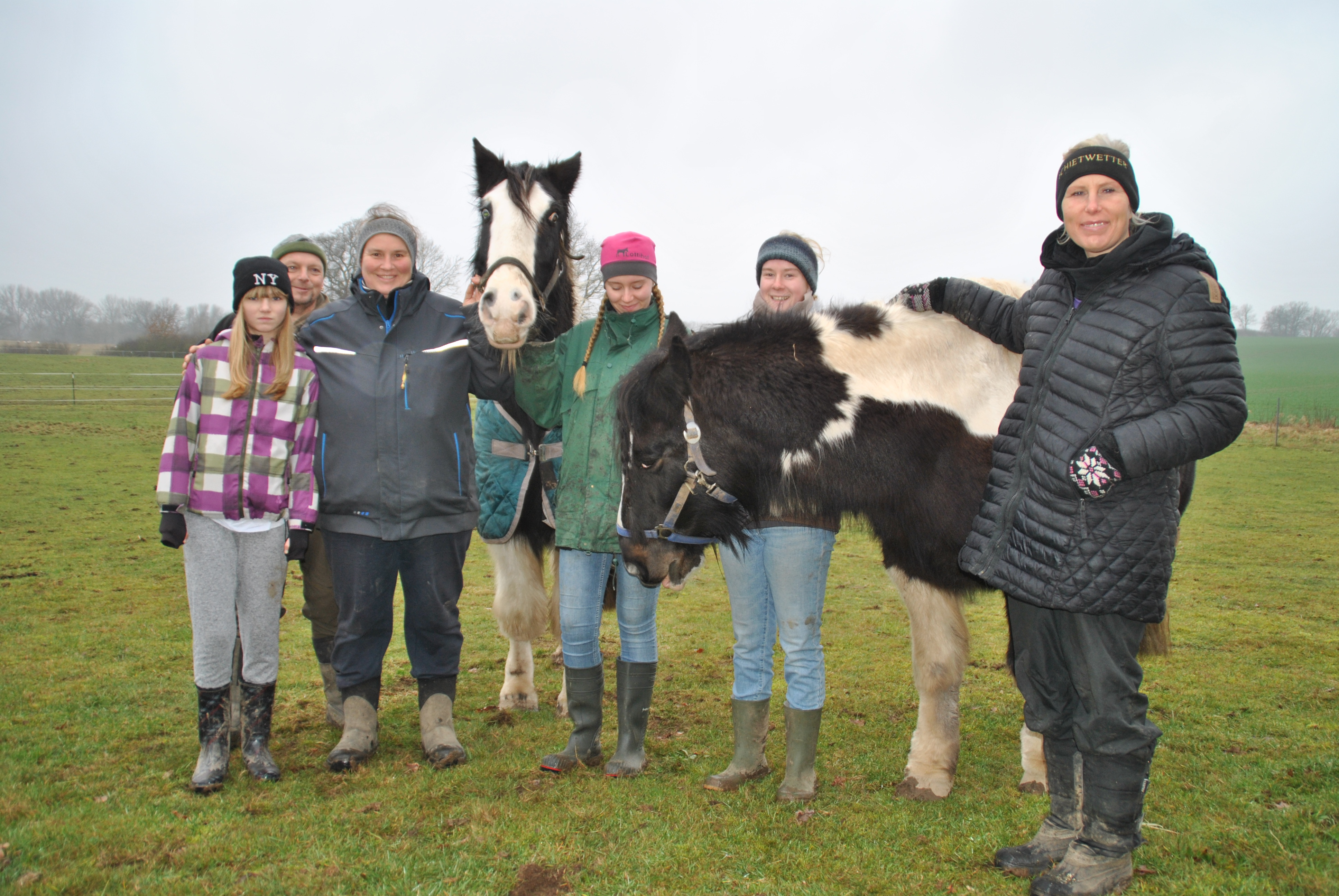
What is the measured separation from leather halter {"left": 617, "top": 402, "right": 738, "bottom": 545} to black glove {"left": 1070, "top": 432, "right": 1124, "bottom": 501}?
A: 1310 millimetres

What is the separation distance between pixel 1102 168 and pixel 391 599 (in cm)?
341

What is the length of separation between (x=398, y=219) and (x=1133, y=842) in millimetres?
3897

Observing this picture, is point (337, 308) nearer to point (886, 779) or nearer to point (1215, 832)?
point (886, 779)

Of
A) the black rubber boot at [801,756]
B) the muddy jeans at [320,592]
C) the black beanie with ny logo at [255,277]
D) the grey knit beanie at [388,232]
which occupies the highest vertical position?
the grey knit beanie at [388,232]

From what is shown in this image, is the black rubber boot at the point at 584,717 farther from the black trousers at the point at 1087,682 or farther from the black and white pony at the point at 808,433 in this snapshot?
the black trousers at the point at 1087,682

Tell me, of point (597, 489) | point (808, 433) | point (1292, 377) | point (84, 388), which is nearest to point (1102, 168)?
point (808, 433)

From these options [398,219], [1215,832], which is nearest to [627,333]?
[398,219]

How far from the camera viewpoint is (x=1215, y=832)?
117 inches

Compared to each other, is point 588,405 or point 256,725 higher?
point 588,405

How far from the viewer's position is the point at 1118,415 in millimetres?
2412

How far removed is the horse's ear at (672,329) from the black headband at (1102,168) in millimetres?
1455

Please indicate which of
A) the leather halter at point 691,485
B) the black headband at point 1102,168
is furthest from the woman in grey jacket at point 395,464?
the black headband at point 1102,168

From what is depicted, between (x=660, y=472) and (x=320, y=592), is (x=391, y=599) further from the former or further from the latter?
(x=660, y=472)

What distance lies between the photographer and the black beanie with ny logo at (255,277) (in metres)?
3.36
